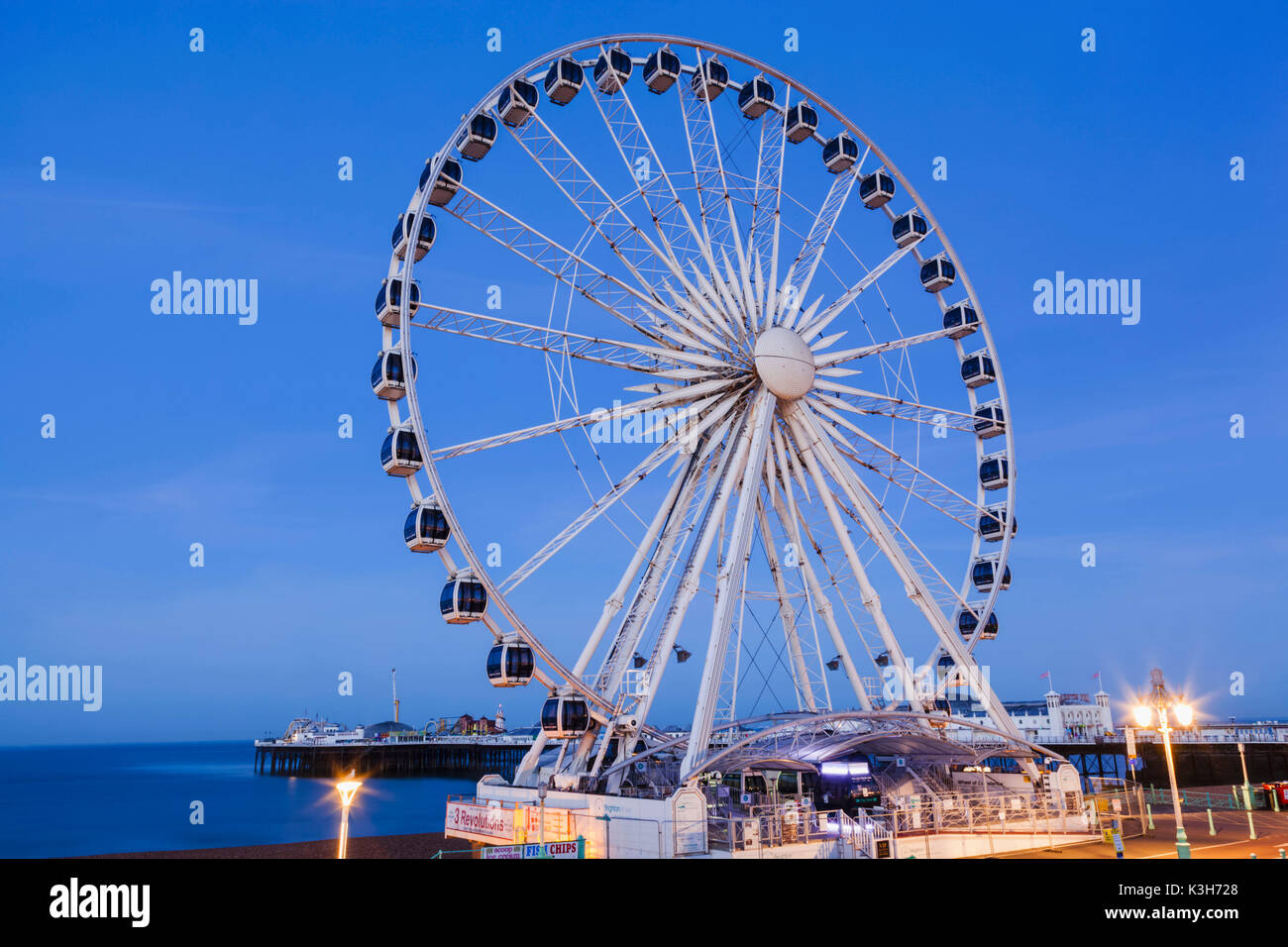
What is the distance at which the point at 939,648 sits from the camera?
1362 inches

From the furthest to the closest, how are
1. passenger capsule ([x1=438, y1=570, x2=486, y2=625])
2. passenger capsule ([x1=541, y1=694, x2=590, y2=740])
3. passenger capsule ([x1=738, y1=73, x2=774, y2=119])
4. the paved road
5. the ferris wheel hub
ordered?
1. passenger capsule ([x1=738, y1=73, x2=774, y2=119])
2. the ferris wheel hub
3. passenger capsule ([x1=541, y1=694, x2=590, y2=740])
4. passenger capsule ([x1=438, y1=570, x2=486, y2=625])
5. the paved road

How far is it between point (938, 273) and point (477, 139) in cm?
1878

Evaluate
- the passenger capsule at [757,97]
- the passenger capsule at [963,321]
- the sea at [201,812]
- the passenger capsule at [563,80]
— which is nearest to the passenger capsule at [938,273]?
the passenger capsule at [963,321]

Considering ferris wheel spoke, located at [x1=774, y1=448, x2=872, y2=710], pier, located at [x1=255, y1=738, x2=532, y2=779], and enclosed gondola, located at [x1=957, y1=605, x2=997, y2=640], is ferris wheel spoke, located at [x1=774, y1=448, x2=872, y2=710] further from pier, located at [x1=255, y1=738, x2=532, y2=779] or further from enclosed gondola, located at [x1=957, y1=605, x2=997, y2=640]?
pier, located at [x1=255, y1=738, x2=532, y2=779]

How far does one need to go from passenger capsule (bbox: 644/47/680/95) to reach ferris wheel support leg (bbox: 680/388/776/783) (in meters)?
11.8

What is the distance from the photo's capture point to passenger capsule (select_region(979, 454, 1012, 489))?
36.9 m

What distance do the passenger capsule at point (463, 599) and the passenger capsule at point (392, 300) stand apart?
26.7 feet

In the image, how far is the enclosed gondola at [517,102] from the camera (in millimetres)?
30984

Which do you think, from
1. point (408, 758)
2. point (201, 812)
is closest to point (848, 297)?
point (201, 812)

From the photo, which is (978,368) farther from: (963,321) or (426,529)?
(426,529)

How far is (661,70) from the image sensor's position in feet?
109

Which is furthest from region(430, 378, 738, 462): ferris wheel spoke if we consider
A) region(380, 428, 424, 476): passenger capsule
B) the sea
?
the sea
